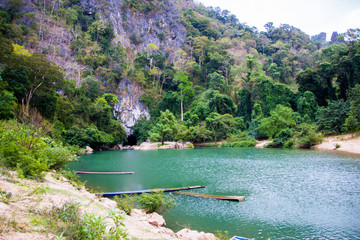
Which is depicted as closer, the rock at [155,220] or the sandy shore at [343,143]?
the rock at [155,220]

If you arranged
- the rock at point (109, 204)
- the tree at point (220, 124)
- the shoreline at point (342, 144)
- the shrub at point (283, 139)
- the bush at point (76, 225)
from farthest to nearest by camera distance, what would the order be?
the tree at point (220, 124) < the shrub at point (283, 139) < the shoreline at point (342, 144) < the rock at point (109, 204) < the bush at point (76, 225)

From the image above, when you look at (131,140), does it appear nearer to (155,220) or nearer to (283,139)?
(283,139)

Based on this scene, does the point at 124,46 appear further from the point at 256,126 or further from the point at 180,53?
the point at 256,126

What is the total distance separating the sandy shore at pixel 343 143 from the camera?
2099 centimetres

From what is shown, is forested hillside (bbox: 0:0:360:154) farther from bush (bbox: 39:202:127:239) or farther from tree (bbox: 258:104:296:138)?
bush (bbox: 39:202:127:239)

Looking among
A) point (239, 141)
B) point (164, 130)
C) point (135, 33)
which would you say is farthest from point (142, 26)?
point (239, 141)

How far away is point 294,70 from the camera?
51.9 m

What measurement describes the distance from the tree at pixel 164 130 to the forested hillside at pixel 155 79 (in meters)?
0.18

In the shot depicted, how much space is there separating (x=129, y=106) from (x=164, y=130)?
944 centimetres

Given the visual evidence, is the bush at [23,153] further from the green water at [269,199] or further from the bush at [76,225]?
the green water at [269,199]

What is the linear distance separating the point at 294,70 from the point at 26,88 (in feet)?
169

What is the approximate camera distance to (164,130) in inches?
1412

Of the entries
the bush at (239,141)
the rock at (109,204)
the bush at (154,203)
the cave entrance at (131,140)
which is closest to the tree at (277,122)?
the bush at (239,141)

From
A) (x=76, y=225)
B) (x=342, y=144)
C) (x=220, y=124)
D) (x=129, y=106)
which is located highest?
(x=129, y=106)
